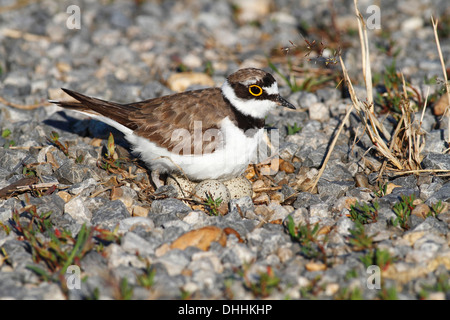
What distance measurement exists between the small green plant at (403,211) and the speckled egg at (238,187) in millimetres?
1420

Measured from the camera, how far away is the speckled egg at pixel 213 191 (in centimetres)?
489

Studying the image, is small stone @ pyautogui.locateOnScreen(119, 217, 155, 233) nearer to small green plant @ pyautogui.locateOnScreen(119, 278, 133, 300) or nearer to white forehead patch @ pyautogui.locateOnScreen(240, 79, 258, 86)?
small green plant @ pyautogui.locateOnScreen(119, 278, 133, 300)

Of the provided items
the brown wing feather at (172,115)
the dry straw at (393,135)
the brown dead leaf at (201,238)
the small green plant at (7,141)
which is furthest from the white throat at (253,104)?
the small green plant at (7,141)

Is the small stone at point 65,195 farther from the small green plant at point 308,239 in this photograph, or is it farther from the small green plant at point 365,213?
the small green plant at point 365,213

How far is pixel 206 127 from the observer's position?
5035mm

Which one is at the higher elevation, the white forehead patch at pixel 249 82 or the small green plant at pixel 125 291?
the white forehead patch at pixel 249 82

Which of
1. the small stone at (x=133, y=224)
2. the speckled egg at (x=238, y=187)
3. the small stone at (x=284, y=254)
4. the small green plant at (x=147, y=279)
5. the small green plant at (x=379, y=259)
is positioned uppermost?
the speckled egg at (x=238, y=187)

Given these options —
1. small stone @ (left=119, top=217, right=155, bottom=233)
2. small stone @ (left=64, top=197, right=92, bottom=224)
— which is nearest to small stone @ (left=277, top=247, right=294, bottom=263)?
small stone @ (left=119, top=217, right=155, bottom=233)

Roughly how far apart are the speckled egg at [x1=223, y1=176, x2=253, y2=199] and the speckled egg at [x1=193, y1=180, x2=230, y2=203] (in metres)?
0.12

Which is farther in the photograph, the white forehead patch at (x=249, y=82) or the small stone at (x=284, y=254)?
the white forehead patch at (x=249, y=82)

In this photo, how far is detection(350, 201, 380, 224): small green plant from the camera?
173 inches

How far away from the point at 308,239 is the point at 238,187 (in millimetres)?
1210

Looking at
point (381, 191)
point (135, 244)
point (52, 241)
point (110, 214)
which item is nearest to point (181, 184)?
point (110, 214)
